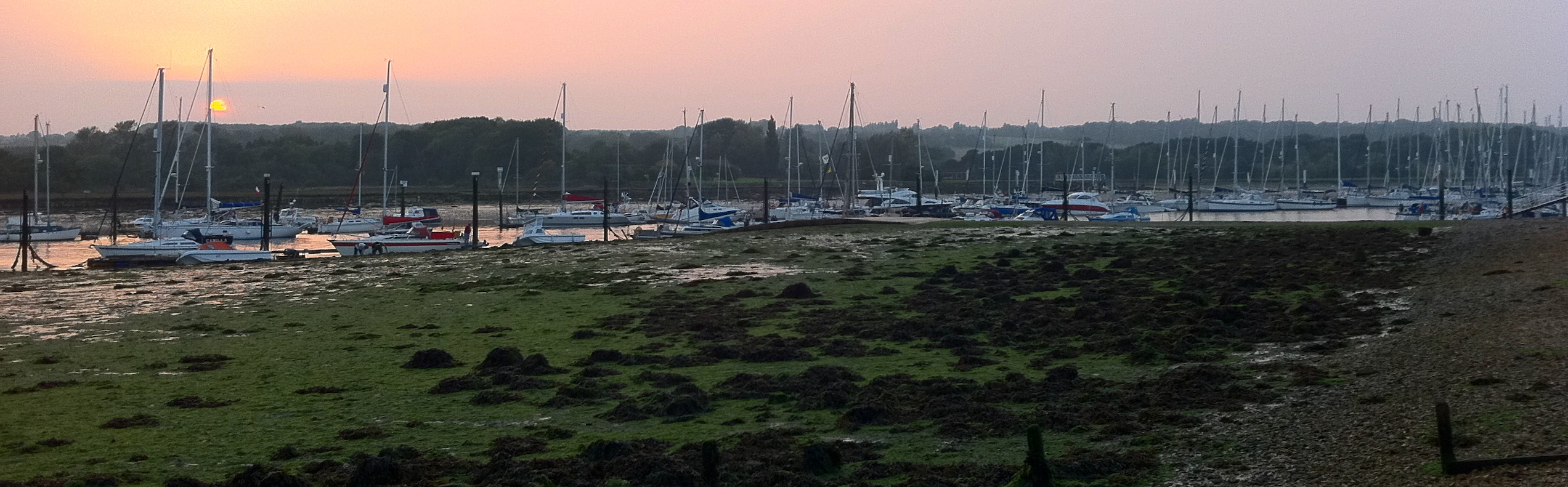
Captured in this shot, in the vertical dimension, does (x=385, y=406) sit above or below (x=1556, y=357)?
below

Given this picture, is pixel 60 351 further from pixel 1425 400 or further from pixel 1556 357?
pixel 1556 357

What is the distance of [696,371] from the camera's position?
14.9 m

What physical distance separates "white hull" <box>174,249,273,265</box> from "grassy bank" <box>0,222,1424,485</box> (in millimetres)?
10143

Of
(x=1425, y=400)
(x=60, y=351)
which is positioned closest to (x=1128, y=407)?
(x=1425, y=400)

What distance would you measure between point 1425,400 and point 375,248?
121 feet

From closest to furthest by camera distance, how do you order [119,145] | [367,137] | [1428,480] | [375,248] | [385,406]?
1. [1428,480]
2. [385,406]
3. [375,248]
4. [119,145]
5. [367,137]

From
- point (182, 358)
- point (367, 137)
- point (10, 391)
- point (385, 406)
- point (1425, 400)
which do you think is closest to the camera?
point (1425, 400)

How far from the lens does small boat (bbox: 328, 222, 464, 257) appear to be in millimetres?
42281

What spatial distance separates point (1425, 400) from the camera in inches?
406

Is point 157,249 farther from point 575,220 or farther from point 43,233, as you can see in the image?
point 575,220

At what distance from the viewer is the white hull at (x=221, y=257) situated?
122 feet

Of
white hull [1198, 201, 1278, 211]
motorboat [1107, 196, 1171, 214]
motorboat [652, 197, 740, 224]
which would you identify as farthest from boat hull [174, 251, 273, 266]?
white hull [1198, 201, 1278, 211]

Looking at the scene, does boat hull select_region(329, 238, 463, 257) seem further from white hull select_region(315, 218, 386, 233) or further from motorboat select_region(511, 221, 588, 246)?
white hull select_region(315, 218, 386, 233)

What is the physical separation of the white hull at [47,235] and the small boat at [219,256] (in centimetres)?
2910
